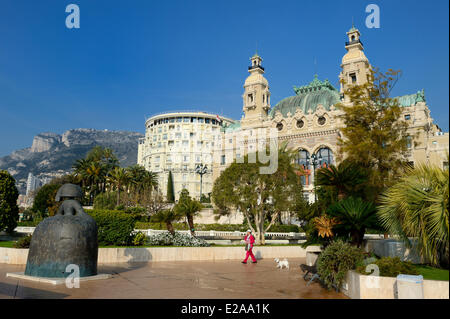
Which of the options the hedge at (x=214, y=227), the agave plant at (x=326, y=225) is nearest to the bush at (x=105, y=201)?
the hedge at (x=214, y=227)

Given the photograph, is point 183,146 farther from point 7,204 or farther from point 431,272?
point 431,272

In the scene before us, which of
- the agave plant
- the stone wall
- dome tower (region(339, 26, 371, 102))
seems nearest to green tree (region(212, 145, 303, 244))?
the stone wall

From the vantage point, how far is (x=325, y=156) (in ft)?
210

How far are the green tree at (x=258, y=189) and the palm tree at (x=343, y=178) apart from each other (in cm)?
1200

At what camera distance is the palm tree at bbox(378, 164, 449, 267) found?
300 inches

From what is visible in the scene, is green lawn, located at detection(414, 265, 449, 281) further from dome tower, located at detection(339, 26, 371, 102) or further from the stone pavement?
dome tower, located at detection(339, 26, 371, 102)

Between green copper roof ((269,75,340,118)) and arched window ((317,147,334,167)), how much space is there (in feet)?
28.8

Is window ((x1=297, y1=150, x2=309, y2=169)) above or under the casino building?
under

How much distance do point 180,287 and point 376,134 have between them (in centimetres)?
1287

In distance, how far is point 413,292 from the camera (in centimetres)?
704

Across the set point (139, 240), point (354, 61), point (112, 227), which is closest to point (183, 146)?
point (354, 61)

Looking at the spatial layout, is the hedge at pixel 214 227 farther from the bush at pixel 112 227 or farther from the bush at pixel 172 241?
the bush at pixel 112 227

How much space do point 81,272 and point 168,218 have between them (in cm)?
1351

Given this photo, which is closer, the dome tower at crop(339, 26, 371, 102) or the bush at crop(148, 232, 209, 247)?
the bush at crop(148, 232, 209, 247)
